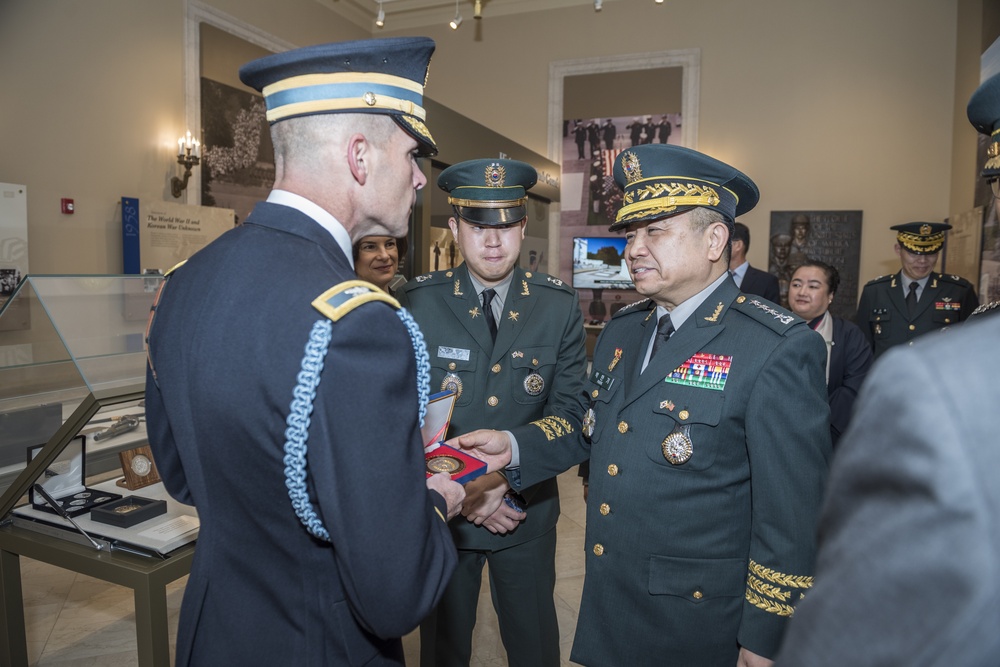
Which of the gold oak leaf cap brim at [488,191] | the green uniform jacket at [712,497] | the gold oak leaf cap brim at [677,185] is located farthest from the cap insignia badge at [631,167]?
the gold oak leaf cap brim at [488,191]

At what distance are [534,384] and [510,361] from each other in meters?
0.12

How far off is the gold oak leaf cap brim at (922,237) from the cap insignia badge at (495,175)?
448 centimetres

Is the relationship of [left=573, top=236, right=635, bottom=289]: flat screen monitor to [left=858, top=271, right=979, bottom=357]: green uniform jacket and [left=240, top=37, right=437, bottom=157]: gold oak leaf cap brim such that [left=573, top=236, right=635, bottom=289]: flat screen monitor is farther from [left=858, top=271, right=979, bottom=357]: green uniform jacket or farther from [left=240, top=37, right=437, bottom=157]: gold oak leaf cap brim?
[left=240, top=37, right=437, bottom=157]: gold oak leaf cap brim

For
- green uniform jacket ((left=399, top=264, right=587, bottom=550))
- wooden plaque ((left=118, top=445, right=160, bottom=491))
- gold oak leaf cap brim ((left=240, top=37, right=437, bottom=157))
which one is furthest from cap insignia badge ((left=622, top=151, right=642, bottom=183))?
wooden plaque ((left=118, top=445, right=160, bottom=491))

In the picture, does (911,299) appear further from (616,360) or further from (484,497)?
(484,497)

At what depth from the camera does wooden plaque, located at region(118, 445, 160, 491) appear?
2205 mm

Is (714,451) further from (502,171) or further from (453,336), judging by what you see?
(502,171)

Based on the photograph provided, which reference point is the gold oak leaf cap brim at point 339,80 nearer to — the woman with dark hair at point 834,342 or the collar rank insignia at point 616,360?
the collar rank insignia at point 616,360

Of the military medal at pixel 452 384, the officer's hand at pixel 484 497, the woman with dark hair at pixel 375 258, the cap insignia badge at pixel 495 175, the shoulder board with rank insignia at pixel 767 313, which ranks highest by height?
the cap insignia badge at pixel 495 175

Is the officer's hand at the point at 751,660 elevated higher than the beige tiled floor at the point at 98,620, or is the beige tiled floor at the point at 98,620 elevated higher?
the officer's hand at the point at 751,660

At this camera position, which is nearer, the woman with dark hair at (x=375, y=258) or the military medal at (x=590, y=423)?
the military medal at (x=590, y=423)

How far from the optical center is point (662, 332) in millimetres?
1822

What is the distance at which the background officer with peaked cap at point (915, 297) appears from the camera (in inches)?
206

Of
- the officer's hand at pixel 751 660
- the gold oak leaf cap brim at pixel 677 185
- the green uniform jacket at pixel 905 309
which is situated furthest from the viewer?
the green uniform jacket at pixel 905 309
